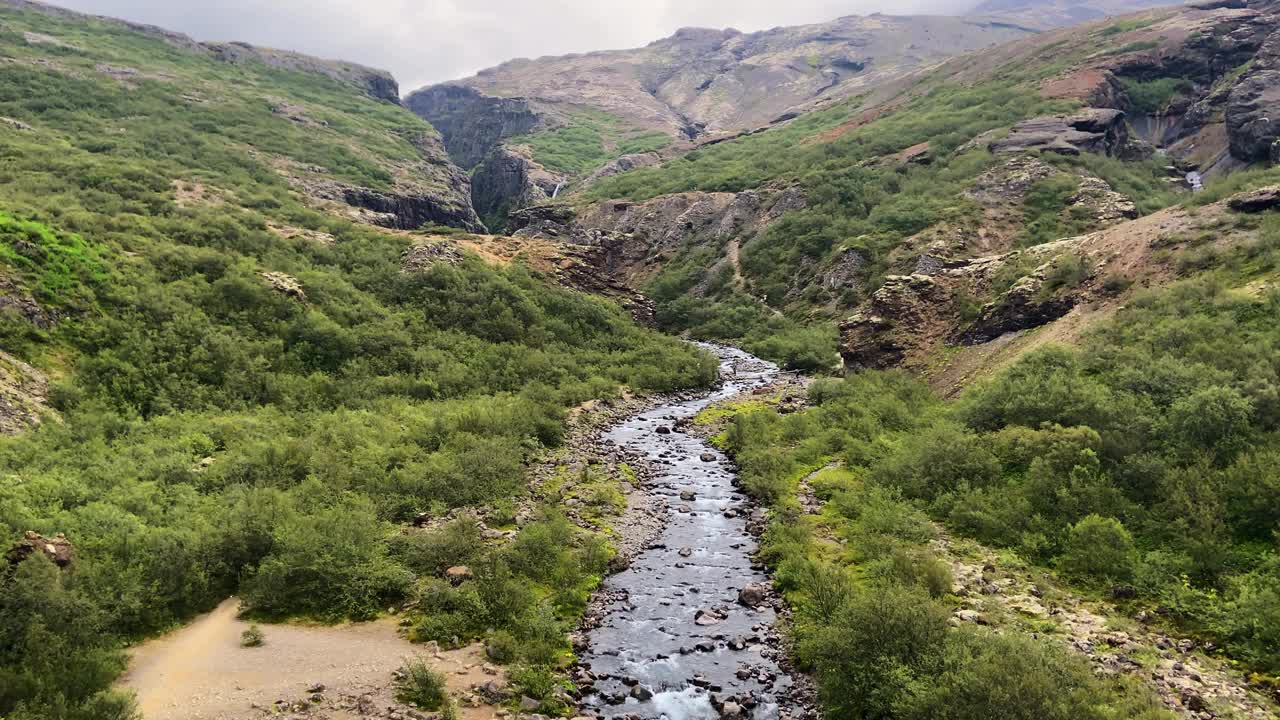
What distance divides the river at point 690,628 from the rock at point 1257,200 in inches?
1034

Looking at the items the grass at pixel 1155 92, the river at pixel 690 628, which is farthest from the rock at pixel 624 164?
the river at pixel 690 628

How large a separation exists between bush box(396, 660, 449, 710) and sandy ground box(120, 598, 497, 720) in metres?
0.24

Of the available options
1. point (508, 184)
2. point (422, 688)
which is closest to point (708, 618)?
point (422, 688)

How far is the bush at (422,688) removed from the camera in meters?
13.4

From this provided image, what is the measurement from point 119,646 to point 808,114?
153756mm

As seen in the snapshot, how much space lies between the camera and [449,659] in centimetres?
1514

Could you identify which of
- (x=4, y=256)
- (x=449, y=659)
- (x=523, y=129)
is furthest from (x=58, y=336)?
(x=523, y=129)

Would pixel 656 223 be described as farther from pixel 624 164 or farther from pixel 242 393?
pixel 242 393

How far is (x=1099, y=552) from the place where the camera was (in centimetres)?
1617

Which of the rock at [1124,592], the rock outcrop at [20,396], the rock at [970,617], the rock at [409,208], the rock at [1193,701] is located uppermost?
the rock at [409,208]

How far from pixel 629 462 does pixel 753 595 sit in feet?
40.6

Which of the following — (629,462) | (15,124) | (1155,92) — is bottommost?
(629,462)

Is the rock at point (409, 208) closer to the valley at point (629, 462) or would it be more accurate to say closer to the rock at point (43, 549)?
the valley at point (629, 462)

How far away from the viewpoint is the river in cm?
1415
